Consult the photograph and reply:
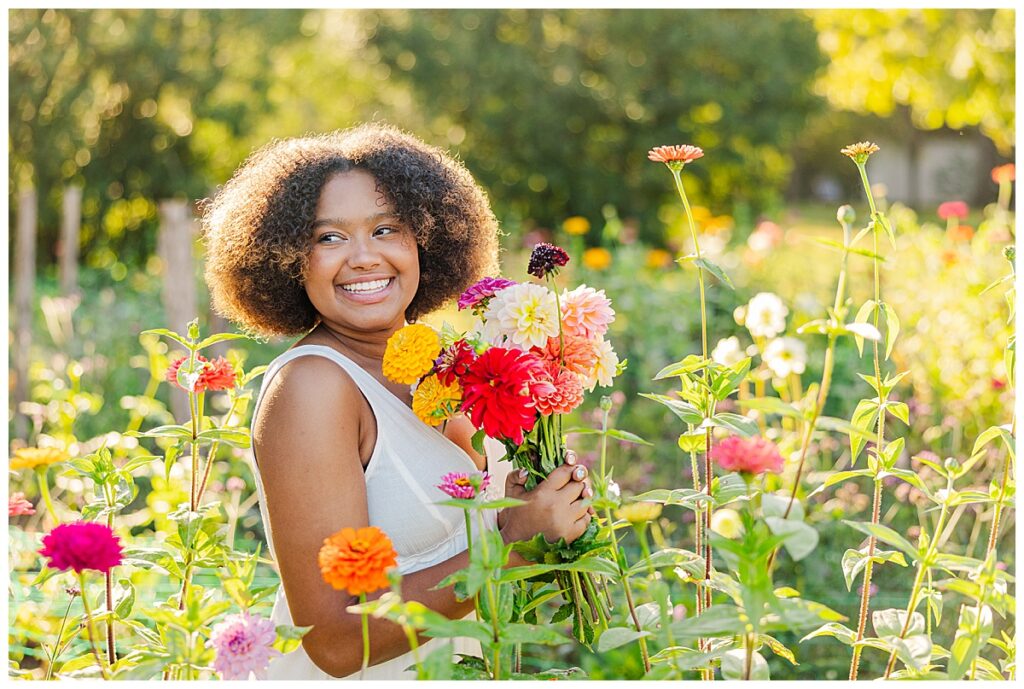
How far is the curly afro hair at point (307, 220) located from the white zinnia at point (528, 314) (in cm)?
45

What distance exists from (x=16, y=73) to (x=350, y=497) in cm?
823

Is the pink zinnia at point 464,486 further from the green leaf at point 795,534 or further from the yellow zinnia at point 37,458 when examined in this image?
the yellow zinnia at point 37,458

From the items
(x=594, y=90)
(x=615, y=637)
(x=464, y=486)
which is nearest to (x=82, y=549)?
(x=464, y=486)

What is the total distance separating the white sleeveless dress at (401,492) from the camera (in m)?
1.59

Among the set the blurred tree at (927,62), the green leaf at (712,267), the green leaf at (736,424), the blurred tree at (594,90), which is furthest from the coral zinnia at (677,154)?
the blurred tree at (927,62)

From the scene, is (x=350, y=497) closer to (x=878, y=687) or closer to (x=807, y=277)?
→ (x=878, y=687)

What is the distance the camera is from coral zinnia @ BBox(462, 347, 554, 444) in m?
1.30

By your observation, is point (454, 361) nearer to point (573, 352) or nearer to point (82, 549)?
point (573, 352)

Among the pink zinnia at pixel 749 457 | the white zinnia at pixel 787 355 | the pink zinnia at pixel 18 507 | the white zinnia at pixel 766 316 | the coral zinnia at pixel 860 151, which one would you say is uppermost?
the coral zinnia at pixel 860 151

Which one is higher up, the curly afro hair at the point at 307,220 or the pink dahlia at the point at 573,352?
the curly afro hair at the point at 307,220

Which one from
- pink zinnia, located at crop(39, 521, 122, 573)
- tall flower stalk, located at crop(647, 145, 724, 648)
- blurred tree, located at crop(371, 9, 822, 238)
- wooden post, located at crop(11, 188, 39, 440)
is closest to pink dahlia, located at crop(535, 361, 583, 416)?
tall flower stalk, located at crop(647, 145, 724, 648)

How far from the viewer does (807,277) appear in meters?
6.40

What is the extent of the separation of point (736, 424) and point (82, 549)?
0.83 m

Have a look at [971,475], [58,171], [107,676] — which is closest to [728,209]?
[58,171]
